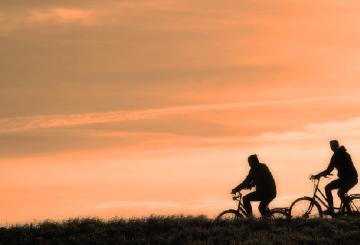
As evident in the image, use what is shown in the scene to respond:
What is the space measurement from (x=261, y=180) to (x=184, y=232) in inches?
127

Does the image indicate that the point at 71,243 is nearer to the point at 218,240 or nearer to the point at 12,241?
the point at 12,241

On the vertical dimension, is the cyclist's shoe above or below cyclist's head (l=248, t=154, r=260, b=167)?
below

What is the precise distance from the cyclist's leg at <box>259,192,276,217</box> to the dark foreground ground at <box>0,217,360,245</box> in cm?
52

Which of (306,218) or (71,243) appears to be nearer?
(71,243)

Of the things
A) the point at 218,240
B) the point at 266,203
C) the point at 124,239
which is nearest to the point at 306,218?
the point at 266,203

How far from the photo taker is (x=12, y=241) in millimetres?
31891

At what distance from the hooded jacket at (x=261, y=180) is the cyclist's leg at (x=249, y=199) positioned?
0.20 metres

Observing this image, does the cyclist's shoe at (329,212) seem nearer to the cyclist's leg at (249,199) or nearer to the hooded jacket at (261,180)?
the hooded jacket at (261,180)

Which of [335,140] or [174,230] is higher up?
[335,140]

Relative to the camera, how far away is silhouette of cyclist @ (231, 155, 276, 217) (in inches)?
1319

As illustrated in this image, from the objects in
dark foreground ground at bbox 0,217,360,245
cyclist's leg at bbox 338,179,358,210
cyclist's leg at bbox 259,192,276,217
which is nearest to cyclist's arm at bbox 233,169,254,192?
cyclist's leg at bbox 259,192,276,217

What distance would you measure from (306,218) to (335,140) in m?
2.64

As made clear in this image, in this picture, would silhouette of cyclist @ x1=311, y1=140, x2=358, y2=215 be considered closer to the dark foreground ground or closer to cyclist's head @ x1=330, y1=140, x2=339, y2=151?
cyclist's head @ x1=330, y1=140, x2=339, y2=151

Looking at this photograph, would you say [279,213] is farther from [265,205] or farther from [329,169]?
[329,169]
